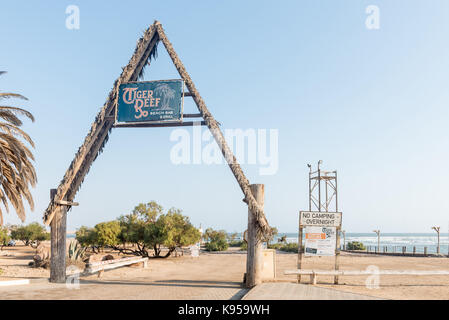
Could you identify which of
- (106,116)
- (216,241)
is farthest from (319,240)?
(216,241)

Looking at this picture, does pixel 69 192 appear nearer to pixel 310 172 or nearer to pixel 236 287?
pixel 236 287

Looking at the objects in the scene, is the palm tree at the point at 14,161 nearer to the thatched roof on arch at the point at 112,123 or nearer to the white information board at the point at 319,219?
the thatched roof on arch at the point at 112,123

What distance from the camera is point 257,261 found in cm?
1375

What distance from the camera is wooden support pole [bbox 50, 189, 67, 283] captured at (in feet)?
47.2

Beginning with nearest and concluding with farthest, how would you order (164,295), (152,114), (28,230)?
(164,295) → (152,114) → (28,230)

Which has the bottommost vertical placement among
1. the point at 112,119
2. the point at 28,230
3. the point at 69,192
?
the point at 28,230

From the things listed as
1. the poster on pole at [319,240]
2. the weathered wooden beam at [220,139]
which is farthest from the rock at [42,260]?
the poster on pole at [319,240]

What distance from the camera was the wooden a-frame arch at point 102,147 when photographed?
14062 mm

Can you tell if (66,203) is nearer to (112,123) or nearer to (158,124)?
(112,123)

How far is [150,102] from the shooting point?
15102 millimetres

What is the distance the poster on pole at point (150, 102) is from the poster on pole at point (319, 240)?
670 cm
